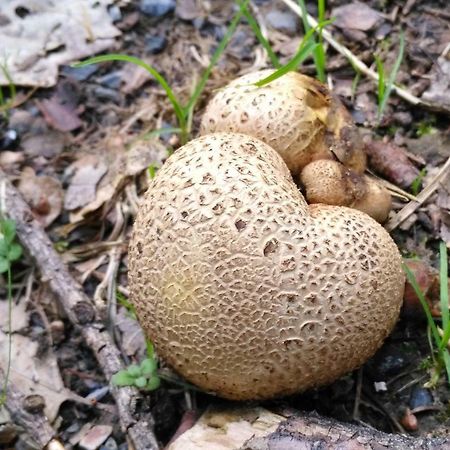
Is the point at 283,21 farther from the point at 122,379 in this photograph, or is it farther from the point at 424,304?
the point at 122,379

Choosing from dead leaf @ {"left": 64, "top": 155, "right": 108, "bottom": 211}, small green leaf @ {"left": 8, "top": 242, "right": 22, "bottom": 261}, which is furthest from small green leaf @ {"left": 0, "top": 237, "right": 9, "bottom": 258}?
dead leaf @ {"left": 64, "top": 155, "right": 108, "bottom": 211}

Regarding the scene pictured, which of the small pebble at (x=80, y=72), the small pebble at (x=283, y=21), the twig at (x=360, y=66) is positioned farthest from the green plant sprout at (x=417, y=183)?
the small pebble at (x=80, y=72)

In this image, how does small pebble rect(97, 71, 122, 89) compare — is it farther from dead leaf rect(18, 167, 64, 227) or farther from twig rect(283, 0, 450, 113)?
twig rect(283, 0, 450, 113)

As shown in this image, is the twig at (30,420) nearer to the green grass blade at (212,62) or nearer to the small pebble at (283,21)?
the green grass blade at (212,62)

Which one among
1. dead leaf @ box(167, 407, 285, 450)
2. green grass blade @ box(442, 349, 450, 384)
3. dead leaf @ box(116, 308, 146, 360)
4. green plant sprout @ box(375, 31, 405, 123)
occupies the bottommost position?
dead leaf @ box(116, 308, 146, 360)

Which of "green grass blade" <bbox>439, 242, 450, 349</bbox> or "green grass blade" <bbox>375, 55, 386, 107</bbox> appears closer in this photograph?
"green grass blade" <bbox>439, 242, 450, 349</bbox>

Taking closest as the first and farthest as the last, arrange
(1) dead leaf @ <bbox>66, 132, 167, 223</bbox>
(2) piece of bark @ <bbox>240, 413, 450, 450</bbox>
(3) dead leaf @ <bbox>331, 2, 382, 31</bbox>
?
(2) piece of bark @ <bbox>240, 413, 450, 450</bbox>, (1) dead leaf @ <bbox>66, 132, 167, 223</bbox>, (3) dead leaf @ <bbox>331, 2, 382, 31</bbox>

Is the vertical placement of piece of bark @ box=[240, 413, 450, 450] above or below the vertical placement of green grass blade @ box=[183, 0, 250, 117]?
below

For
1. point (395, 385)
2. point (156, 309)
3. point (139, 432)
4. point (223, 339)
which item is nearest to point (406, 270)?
point (395, 385)
